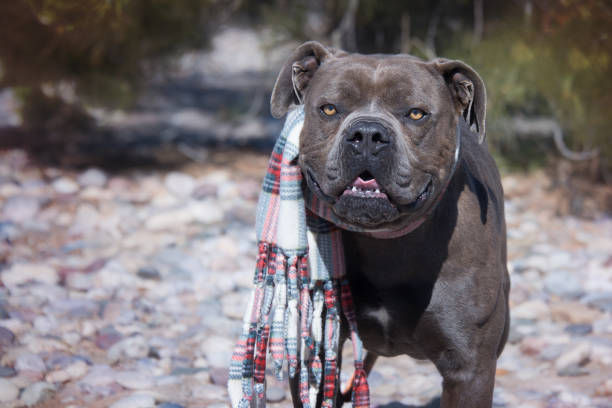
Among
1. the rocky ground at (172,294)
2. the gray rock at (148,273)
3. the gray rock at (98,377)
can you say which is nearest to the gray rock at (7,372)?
the rocky ground at (172,294)

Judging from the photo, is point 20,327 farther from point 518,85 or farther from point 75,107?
point 518,85

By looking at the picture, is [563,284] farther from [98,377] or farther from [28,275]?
[28,275]

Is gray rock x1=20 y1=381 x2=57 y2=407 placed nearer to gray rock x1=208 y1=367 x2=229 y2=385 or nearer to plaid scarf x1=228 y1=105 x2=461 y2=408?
gray rock x1=208 y1=367 x2=229 y2=385

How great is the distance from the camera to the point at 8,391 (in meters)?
3.39

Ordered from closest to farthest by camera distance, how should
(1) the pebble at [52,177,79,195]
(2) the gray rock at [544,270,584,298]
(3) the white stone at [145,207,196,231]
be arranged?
1. (2) the gray rock at [544,270,584,298]
2. (3) the white stone at [145,207,196,231]
3. (1) the pebble at [52,177,79,195]

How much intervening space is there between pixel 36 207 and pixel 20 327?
7.77 feet

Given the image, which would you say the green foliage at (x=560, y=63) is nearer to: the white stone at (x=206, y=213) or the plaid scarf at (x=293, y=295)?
the white stone at (x=206, y=213)

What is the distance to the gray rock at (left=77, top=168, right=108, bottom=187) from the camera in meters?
7.02

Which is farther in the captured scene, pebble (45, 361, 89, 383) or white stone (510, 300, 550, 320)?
white stone (510, 300, 550, 320)

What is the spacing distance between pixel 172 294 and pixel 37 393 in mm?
1514

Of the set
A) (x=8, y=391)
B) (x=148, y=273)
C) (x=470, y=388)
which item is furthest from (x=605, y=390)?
(x=148, y=273)

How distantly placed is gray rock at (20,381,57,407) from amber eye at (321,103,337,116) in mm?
1940

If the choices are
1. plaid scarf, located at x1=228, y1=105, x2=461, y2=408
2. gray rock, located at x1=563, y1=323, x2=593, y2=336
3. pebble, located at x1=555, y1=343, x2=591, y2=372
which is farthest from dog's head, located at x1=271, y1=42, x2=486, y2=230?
gray rock, located at x1=563, y1=323, x2=593, y2=336

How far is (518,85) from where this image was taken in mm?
6969
